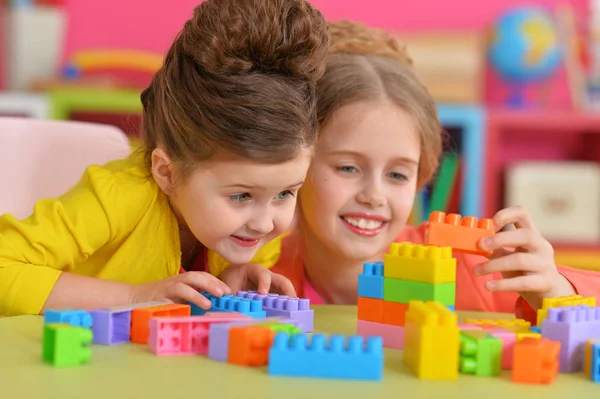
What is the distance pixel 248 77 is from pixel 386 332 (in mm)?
384

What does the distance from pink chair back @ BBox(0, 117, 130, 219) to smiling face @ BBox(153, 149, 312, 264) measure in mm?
340

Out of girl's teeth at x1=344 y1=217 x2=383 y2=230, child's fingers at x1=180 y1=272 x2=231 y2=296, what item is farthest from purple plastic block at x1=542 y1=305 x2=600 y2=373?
girl's teeth at x1=344 y1=217 x2=383 y2=230

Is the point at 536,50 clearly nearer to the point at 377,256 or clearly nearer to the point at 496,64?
the point at 496,64

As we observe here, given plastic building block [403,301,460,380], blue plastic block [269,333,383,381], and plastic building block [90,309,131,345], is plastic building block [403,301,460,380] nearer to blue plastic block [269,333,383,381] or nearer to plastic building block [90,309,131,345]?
blue plastic block [269,333,383,381]

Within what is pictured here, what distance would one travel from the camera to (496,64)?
346cm

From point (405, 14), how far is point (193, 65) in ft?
7.91

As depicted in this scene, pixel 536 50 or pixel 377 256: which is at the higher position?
pixel 536 50

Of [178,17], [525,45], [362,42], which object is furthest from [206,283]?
[525,45]

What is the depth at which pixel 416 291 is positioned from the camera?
94cm

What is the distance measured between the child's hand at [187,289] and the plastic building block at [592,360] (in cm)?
40

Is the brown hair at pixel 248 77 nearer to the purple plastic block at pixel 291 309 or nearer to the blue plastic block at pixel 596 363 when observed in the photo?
the purple plastic block at pixel 291 309

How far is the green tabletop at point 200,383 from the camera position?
2.31 feet

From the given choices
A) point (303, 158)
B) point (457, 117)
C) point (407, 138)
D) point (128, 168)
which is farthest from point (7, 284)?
point (457, 117)

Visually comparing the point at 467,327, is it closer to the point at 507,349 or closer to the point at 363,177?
the point at 507,349
